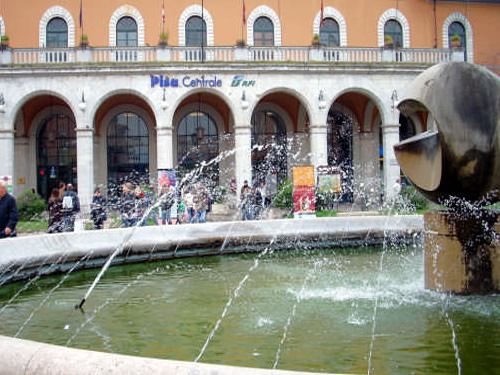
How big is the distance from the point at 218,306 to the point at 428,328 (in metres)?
2.75

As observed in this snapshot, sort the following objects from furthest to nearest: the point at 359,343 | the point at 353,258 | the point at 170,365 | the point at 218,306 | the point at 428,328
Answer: the point at 353,258 < the point at 218,306 < the point at 428,328 < the point at 359,343 < the point at 170,365

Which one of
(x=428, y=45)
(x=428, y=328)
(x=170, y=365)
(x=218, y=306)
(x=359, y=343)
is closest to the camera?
(x=170, y=365)

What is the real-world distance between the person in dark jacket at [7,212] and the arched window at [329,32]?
2447 cm

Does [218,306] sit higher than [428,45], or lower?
lower

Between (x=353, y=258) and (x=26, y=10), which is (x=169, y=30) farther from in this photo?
(x=353, y=258)

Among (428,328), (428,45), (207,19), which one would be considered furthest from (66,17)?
(428,328)

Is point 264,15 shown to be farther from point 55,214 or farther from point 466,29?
point 55,214

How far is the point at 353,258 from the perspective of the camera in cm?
1194

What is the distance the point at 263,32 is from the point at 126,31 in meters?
7.58

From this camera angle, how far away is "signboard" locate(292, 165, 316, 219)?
20656mm

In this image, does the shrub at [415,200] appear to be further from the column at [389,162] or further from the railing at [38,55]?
the railing at [38,55]

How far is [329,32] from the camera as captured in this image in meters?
31.3

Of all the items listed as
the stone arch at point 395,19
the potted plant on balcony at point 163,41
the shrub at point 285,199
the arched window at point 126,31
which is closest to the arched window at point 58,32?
the arched window at point 126,31

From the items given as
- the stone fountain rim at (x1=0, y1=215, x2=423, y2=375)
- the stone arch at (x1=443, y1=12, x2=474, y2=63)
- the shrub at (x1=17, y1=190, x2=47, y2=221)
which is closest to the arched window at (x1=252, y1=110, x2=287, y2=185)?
the stone arch at (x1=443, y1=12, x2=474, y2=63)
